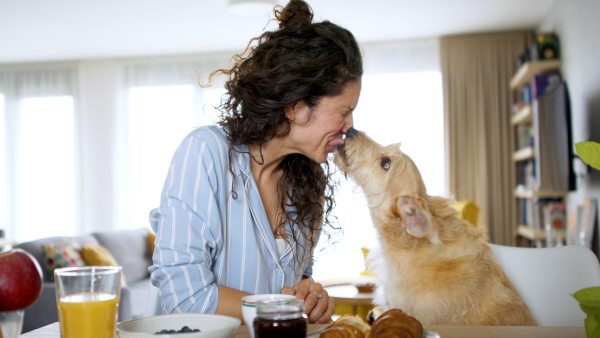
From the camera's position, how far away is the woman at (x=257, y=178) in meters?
1.42

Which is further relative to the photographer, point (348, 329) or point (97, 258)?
point (97, 258)

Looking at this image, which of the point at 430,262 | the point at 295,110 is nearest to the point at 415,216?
the point at 430,262

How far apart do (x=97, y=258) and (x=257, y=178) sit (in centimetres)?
343

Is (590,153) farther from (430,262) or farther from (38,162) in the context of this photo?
(38,162)

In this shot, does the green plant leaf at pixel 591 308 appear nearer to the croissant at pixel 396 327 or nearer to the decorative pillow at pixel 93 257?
the croissant at pixel 396 327

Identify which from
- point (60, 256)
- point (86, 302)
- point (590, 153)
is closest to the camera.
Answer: point (590, 153)

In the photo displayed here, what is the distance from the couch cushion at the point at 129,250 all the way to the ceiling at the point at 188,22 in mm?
2339

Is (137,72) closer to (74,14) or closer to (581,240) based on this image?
(74,14)

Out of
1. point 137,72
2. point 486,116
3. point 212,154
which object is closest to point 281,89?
point 212,154

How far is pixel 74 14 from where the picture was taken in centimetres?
594

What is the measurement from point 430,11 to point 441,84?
1.44 m

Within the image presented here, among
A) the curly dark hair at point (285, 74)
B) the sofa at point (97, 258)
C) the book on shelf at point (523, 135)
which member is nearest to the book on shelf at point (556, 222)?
the book on shelf at point (523, 135)

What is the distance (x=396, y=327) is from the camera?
848mm

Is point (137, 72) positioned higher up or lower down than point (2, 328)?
higher up
